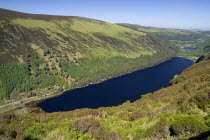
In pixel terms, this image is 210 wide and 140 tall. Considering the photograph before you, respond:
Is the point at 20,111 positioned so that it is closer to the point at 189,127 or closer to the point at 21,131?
the point at 21,131

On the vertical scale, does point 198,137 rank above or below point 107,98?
above

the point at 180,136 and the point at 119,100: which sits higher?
the point at 180,136

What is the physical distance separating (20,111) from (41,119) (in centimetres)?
1100

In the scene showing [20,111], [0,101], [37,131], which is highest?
[37,131]

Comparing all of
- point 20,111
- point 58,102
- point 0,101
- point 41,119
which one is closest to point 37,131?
point 41,119

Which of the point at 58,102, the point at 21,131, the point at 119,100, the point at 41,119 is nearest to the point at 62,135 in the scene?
the point at 21,131

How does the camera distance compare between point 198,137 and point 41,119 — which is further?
point 41,119

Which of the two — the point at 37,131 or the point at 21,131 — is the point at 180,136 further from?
the point at 21,131

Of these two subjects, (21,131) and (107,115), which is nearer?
(21,131)

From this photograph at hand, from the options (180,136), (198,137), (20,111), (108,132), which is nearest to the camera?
(198,137)

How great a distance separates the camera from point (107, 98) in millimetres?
177875

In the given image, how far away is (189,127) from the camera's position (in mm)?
10852

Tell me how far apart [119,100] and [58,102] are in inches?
2463

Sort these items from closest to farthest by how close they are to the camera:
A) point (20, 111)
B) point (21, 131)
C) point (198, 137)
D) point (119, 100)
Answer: point (198, 137), point (21, 131), point (20, 111), point (119, 100)
